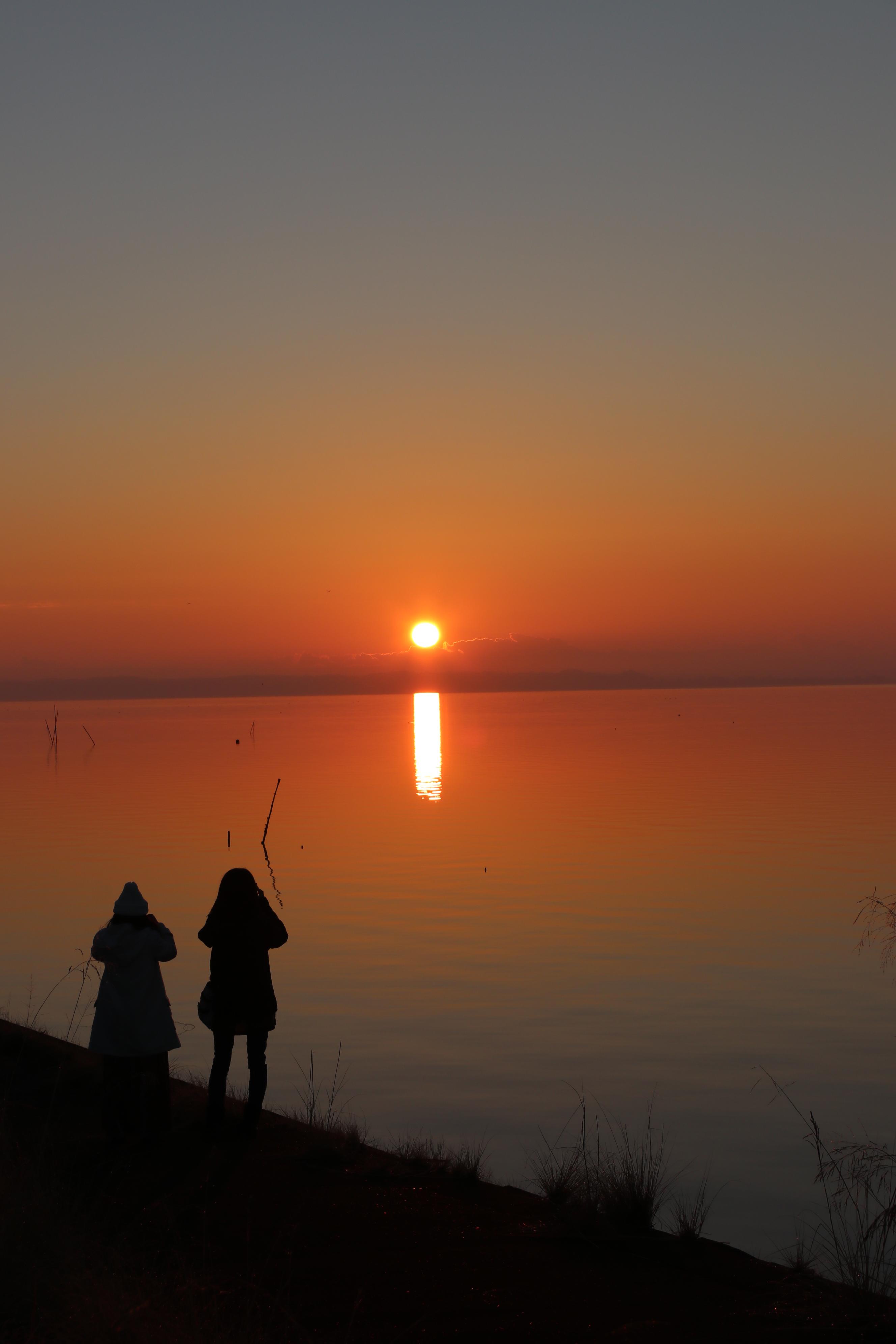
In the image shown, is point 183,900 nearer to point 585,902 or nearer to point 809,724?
point 585,902

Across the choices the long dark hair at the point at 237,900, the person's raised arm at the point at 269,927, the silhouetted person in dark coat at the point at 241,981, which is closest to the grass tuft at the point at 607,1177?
the silhouetted person in dark coat at the point at 241,981

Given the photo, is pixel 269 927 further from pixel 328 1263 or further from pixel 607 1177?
pixel 607 1177

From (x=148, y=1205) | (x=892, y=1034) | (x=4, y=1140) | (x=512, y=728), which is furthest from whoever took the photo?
(x=512, y=728)

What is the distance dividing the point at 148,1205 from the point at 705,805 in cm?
3575

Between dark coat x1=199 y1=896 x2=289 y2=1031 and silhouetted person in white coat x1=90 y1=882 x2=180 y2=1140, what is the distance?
0.36 meters

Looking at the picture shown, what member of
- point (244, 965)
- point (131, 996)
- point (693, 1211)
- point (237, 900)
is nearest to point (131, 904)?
point (131, 996)

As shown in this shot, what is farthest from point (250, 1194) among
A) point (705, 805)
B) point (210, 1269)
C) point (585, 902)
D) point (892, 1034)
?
point (705, 805)

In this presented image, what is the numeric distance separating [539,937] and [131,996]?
1327 centimetres

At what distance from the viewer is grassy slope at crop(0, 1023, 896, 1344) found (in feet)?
19.6

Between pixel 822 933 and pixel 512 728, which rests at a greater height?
pixel 512 728

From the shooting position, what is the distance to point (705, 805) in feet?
138

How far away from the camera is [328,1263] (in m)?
7.09

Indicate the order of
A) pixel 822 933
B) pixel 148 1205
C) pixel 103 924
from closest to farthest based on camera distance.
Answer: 1. pixel 148 1205
2. pixel 822 933
3. pixel 103 924

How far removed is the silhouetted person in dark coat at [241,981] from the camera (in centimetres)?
915
